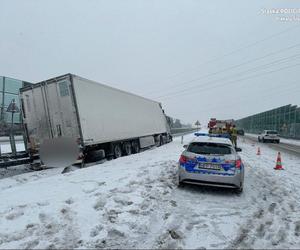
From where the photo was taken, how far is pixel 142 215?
5.64 m

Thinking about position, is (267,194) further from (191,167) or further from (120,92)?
(120,92)

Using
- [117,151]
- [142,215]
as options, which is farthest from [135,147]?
[142,215]

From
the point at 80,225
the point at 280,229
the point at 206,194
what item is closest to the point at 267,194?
the point at 206,194

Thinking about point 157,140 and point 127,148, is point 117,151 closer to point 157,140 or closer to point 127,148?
point 127,148

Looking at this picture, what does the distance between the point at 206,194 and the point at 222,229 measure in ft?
8.50

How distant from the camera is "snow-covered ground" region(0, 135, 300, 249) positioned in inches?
179

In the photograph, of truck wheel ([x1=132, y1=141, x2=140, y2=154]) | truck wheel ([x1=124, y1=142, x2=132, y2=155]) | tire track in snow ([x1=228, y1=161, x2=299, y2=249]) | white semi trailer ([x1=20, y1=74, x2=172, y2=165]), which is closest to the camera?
tire track in snow ([x1=228, y1=161, x2=299, y2=249])

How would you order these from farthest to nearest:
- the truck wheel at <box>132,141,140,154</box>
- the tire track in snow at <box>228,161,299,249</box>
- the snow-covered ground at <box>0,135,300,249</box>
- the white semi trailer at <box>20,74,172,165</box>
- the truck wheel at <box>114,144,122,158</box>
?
the truck wheel at <box>132,141,140,154</box> → the truck wheel at <box>114,144,122,158</box> → the white semi trailer at <box>20,74,172,165</box> → the tire track in snow at <box>228,161,299,249</box> → the snow-covered ground at <box>0,135,300,249</box>

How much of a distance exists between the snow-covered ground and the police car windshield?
1099 millimetres

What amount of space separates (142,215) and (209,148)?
10.8ft

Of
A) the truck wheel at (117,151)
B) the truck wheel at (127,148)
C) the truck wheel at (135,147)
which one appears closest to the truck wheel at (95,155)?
the truck wheel at (117,151)

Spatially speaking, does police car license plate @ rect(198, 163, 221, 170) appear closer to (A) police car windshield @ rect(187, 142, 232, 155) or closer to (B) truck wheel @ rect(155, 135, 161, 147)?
(A) police car windshield @ rect(187, 142, 232, 155)

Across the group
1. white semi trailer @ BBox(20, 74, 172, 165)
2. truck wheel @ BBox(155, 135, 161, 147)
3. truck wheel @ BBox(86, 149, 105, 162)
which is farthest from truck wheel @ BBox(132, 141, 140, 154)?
truck wheel @ BBox(155, 135, 161, 147)

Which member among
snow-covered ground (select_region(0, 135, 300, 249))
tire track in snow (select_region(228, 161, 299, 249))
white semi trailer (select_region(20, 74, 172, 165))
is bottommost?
tire track in snow (select_region(228, 161, 299, 249))
